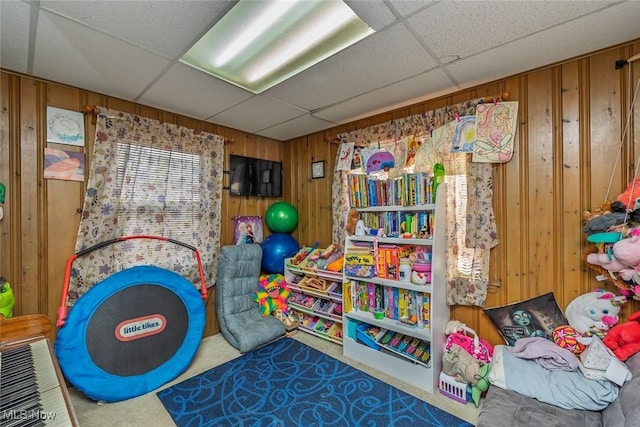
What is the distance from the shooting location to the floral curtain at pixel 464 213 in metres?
2.16

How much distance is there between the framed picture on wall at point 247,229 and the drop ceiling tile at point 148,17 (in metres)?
1.97

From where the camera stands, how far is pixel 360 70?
1.97 m

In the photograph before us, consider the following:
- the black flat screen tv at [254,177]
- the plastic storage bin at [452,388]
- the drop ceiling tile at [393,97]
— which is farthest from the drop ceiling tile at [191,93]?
the plastic storage bin at [452,388]

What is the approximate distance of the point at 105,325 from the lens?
80.4 inches

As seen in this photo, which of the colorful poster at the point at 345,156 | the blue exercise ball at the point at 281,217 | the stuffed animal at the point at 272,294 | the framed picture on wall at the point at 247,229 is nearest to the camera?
the colorful poster at the point at 345,156

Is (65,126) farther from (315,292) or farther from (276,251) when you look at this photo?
(315,292)

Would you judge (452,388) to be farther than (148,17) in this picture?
Yes

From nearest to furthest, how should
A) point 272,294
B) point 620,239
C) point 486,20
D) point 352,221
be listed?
point 486,20
point 620,239
point 352,221
point 272,294

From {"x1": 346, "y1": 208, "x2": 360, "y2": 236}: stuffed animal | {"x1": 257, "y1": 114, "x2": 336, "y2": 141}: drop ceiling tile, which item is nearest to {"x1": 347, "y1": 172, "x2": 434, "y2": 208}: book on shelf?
{"x1": 346, "y1": 208, "x2": 360, "y2": 236}: stuffed animal

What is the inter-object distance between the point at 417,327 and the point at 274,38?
90.3 inches

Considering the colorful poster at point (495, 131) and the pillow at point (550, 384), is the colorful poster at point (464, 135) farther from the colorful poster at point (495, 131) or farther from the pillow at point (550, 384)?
the pillow at point (550, 384)

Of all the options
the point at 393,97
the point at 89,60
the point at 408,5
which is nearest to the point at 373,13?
the point at 408,5

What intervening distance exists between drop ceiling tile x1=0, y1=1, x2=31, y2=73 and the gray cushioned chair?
2051mm

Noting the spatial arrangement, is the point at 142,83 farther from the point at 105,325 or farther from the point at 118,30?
the point at 105,325
